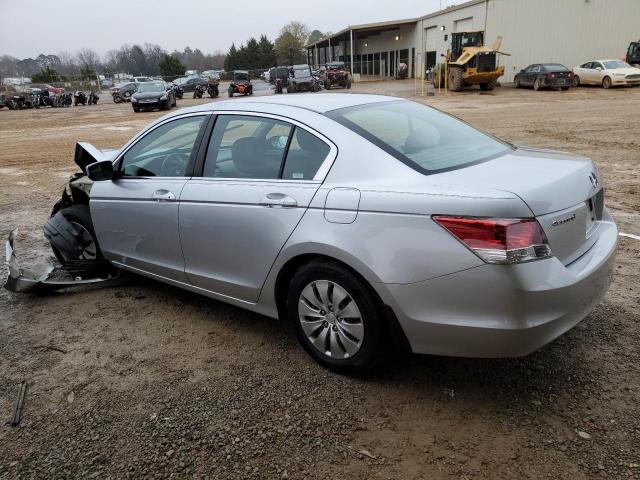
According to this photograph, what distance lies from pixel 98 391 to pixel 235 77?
3621 centimetres

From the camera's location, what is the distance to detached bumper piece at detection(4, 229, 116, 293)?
14.3 ft

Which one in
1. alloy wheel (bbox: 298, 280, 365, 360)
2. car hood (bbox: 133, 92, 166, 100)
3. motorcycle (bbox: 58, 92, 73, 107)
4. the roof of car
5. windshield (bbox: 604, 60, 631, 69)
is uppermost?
the roof of car

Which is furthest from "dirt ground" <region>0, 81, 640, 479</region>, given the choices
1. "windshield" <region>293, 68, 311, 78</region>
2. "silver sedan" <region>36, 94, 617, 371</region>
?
"windshield" <region>293, 68, 311, 78</region>

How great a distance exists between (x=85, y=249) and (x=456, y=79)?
27210 millimetres

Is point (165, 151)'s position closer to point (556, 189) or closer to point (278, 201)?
point (278, 201)

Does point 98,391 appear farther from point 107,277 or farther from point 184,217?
point 107,277

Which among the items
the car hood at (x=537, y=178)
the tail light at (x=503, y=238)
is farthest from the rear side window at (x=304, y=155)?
the tail light at (x=503, y=238)

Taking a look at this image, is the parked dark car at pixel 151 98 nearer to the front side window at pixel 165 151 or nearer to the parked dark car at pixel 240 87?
the parked dark car at pixel 240 87

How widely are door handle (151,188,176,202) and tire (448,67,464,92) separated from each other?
89.5 ft

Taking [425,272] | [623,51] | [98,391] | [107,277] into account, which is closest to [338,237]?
[425,272]

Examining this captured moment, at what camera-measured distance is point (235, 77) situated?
36.8 m

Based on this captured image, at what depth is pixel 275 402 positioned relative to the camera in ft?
9.41

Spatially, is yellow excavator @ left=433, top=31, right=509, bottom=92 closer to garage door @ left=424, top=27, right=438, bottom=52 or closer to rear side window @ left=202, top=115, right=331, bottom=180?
garage door @ left=424, top=27, right=438, bottom=52

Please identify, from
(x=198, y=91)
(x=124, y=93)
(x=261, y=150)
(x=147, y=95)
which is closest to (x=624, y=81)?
(x=147, y=95)
